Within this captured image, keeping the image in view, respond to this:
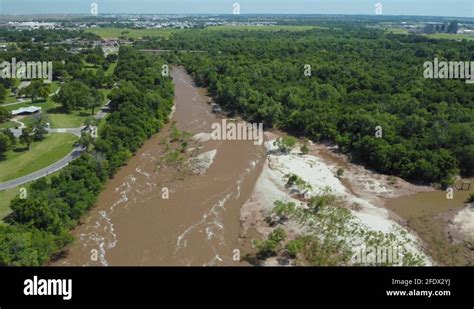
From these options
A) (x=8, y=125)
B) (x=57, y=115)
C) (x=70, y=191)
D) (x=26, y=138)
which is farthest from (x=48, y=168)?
(x=57, y=115)

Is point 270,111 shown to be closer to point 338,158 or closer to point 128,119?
point 338,158

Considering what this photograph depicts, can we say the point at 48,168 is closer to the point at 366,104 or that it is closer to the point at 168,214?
the point at 168,214

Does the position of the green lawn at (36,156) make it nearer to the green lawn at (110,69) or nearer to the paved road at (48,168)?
the paved road at (48,168)

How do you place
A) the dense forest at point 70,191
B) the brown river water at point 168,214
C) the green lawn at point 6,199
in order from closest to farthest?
the dense forest at point 70,191
the brown river water at point 168,214
the green lawn at point 6,199

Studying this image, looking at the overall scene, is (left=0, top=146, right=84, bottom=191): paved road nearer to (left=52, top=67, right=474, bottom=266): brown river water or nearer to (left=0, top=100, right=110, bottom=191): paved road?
(left=0, top=100, right=110, bottom=191): paved road

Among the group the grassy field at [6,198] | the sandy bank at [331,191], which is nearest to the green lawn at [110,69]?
the sandy bank at [331,191]

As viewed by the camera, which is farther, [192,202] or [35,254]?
[192,202]
